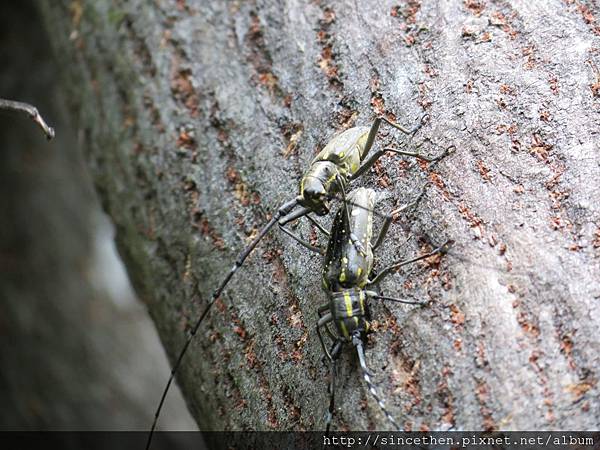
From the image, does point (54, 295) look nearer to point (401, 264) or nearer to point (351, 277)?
point (351, 277)

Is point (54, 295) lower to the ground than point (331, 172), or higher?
lower

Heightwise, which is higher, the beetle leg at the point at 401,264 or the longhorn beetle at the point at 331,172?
the longhorn beetle at the point at 331,172

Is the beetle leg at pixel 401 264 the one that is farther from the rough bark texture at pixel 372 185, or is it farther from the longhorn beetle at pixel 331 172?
the longhorn beetle at pixel 331 172

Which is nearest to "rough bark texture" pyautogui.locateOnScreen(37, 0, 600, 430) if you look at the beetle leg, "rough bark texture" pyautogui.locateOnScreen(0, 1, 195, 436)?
the beetle leg

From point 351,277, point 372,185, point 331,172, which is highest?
point 331,172

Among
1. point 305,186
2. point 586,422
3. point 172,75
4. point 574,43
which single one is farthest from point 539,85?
point 172,75

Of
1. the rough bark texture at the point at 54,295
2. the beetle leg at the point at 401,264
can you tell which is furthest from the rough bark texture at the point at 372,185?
the rough bark texture at the point at 54,295

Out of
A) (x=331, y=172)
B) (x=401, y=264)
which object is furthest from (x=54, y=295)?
(x=401, y=264)
